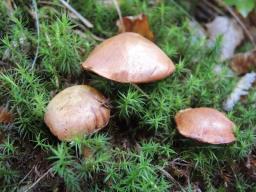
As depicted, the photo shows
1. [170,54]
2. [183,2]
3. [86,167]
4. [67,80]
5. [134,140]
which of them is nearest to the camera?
[86,167]

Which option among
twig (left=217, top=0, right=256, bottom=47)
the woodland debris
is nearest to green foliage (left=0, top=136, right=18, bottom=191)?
the woodland debris

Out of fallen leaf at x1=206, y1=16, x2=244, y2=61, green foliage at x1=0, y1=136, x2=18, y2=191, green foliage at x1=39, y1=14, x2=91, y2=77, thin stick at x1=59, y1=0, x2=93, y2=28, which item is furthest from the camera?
fallen leaf at x1=206, y1=16, x2=244, y2=61

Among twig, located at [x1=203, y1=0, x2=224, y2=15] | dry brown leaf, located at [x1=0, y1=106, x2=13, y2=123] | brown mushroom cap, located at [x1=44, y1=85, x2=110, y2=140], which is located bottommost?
dry brown leaf, located at [x1=0, y1=106, x2=13, y2=123]

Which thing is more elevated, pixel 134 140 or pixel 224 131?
pixel 224 131

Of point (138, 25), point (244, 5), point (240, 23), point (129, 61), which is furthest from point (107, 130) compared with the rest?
point (240, 23)

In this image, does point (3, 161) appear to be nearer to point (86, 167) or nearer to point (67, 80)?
point (86, 167)

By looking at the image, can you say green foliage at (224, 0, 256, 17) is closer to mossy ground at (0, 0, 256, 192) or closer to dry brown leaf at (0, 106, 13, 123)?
mossy ground at (0, 0, 256, 192)

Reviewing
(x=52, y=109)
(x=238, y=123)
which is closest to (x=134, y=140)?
(x=52, y=109)
